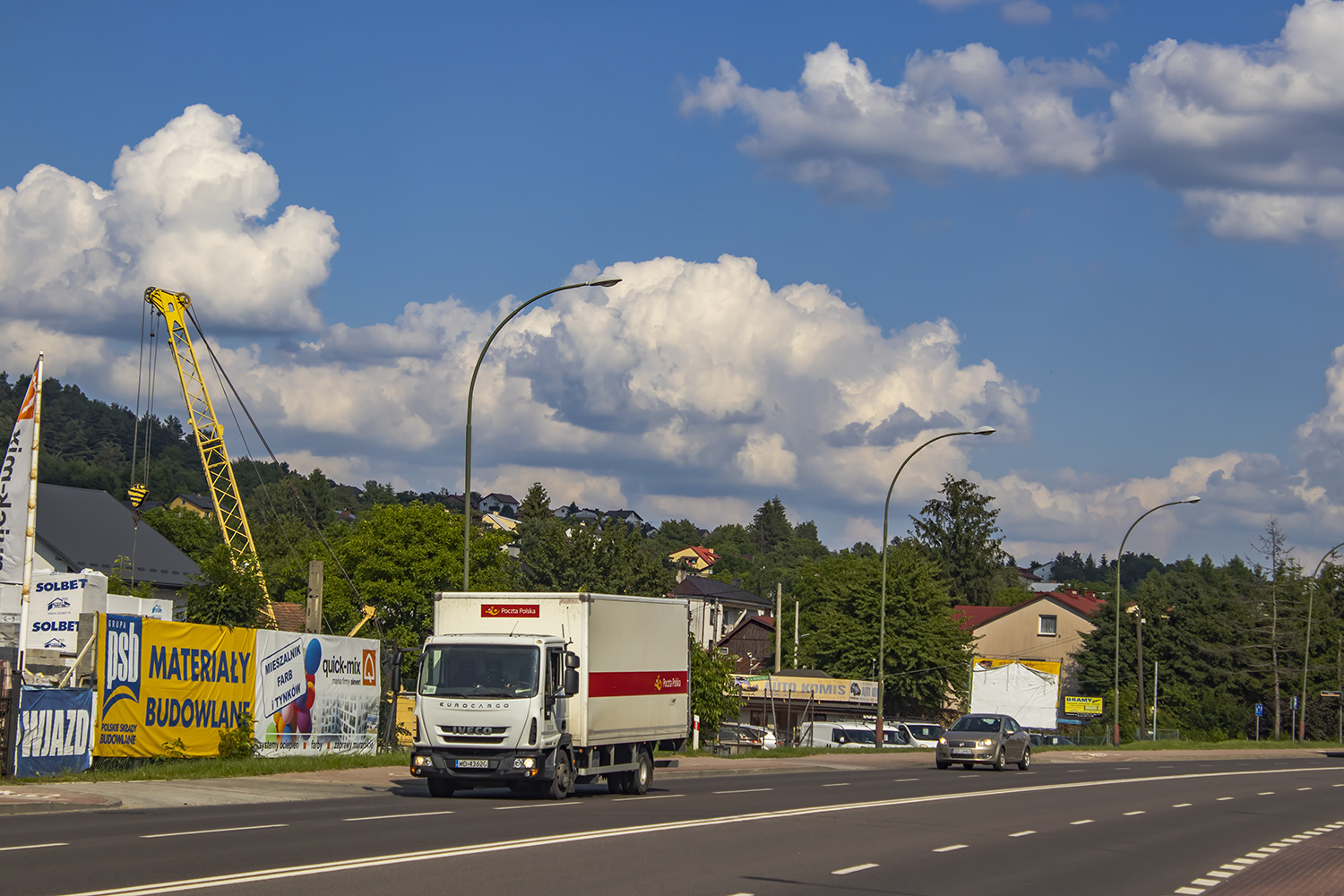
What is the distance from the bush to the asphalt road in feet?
13.8

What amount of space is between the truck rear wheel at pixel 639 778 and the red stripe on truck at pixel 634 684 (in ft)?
3.62

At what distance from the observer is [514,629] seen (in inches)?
795

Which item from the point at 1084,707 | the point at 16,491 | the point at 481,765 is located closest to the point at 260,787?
the point at 481,765

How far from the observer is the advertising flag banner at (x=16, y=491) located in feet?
69.5

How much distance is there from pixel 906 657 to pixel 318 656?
1945 inches

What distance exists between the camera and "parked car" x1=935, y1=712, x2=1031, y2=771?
33.8m

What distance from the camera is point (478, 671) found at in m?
19.3

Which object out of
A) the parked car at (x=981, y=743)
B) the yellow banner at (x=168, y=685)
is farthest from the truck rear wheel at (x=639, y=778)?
the parked car at (x=981, y=743)

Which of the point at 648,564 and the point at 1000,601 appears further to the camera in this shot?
the point at 1000,601

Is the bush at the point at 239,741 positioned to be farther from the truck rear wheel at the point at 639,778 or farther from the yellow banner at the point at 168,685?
the truck rear wheel at the point at 639,778

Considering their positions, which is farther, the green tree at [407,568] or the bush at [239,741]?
the green tree at [407,568]

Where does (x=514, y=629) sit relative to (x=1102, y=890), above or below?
above

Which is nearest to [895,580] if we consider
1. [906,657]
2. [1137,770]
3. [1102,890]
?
[906,657]

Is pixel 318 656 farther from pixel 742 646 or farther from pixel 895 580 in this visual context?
pixel 742 646
